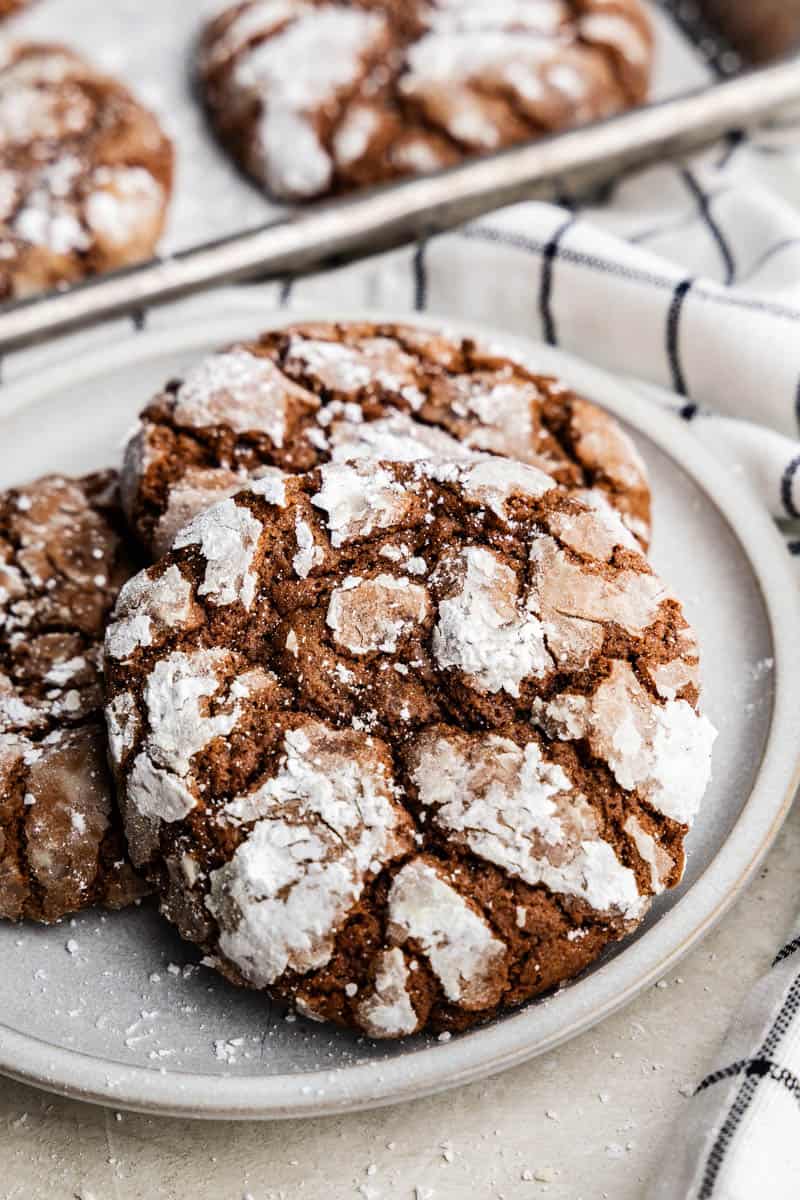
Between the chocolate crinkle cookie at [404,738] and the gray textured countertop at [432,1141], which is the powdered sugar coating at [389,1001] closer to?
the chocolate crinkle cookie at [404,738]

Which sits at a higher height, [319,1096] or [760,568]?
[760,568]

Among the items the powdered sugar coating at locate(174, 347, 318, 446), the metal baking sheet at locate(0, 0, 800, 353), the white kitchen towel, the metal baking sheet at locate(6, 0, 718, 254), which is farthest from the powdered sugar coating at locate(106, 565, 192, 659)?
the metal baking sheet at locate(6, 0, 718, 254)

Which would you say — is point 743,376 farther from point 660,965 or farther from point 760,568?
point 660,965

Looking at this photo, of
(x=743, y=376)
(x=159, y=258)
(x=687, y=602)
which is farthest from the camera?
(x=159, y=258)

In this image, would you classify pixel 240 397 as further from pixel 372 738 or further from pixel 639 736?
pixel 639 736

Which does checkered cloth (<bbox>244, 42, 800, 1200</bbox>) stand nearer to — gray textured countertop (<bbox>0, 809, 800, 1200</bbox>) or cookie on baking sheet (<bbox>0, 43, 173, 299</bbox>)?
gray textured countertop (<bbox>0, 809, 800, 1200</bbox>)

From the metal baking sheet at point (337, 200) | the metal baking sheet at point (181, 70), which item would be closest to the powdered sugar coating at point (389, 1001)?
the metal baking sheet at point (337, 200)

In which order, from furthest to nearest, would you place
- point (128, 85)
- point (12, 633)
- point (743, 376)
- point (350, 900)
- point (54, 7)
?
point (54, 7), point (128, 85), point (743, 376), point (12, 633), point (350, 900)

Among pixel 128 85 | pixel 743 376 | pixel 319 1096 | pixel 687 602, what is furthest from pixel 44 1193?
pixel 128 85
